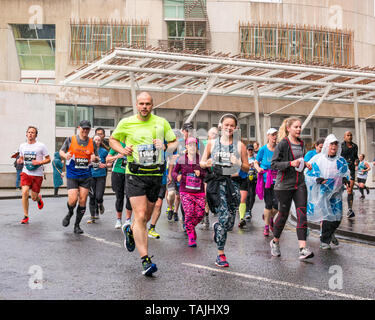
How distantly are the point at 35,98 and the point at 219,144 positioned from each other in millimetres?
22232

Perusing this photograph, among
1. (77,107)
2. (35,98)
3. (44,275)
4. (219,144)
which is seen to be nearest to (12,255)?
(44,275)

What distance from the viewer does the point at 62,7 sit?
106 feet

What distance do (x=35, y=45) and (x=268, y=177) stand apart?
26301mm

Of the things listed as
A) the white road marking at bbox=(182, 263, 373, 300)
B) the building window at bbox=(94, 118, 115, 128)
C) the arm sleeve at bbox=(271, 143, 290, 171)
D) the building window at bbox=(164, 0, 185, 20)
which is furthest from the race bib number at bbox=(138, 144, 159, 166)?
the building window at bbox=(164, 0, 185, 20)

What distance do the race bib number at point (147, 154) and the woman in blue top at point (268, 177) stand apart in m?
3.82

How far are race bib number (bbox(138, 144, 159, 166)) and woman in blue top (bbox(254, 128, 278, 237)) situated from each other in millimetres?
3818

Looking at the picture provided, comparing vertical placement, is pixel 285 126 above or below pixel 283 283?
above

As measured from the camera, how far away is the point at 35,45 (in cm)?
3316

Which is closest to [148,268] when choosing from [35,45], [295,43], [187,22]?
[187,22]

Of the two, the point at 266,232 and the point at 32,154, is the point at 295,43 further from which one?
the point at 266,232

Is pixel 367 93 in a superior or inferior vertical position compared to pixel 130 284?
superior
